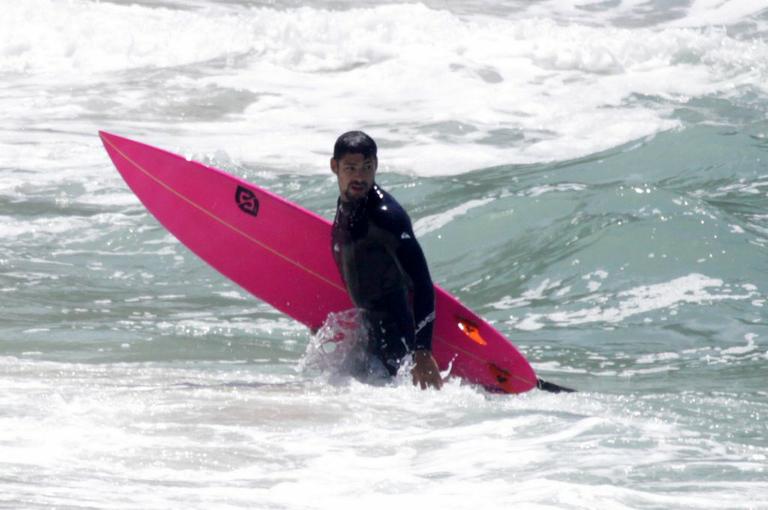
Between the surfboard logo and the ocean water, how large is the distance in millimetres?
740

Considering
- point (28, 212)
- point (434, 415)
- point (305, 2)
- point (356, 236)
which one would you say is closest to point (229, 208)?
point (356, 236)

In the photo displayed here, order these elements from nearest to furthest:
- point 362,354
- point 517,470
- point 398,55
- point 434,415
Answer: point 517,470 → point 434,415 → point 362,354 → point 398,55

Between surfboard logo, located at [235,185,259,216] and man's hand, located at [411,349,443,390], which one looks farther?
surfboard logo, located at [235,185,259,216]

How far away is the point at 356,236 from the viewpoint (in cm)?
523

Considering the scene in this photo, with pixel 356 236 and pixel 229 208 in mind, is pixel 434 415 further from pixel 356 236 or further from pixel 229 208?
pixel 229 208

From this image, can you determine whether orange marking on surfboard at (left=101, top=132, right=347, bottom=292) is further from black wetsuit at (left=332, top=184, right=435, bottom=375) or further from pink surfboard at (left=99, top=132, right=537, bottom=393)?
black wetsuit at (left=332, top=184, right=435, bottom=375)

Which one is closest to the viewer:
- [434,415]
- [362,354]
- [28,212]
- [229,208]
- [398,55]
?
[434,415]

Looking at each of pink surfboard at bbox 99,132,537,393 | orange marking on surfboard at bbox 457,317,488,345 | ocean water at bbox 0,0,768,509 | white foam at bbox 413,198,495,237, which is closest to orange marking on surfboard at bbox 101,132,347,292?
pink surfboard at bbox 99,132,537,393

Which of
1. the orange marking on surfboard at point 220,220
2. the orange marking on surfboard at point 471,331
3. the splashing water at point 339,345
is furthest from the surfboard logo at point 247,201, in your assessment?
the orange marking on surfboard at point 471,331

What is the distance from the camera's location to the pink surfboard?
579 centimetres

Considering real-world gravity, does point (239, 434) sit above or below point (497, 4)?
below

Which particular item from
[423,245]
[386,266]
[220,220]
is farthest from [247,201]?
[423,245]

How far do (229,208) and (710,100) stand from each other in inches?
371

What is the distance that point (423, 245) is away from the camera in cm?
977
